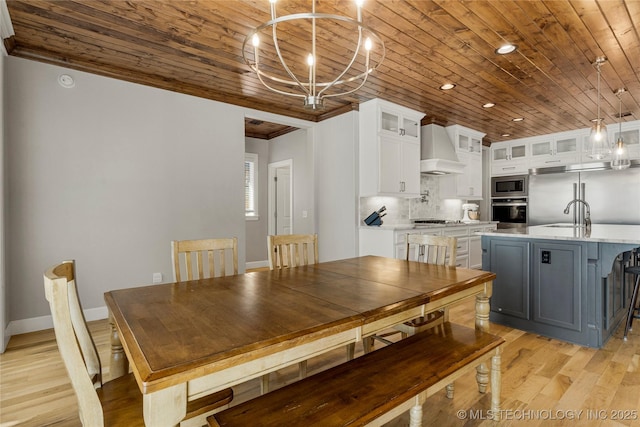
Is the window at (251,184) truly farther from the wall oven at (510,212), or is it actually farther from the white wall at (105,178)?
the wall oven at (510,212)

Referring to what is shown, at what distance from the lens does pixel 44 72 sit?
3.09 m

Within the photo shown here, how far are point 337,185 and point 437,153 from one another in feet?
5.77

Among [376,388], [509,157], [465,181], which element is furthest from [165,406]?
[509,157]

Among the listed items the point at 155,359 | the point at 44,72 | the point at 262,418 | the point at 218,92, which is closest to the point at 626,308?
the point at 262,418

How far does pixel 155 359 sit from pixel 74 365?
0.84 ft

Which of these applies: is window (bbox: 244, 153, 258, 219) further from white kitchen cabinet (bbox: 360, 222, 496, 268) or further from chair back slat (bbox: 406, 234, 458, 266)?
chair back slat (bbox: 406, 234, 458, 266)

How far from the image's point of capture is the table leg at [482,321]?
1.96 meters

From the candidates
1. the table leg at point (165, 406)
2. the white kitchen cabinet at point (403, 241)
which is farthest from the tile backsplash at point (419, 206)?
the table leg at point (165, 406)

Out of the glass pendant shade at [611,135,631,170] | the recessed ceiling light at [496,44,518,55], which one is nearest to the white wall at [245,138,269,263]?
the recessed ceiling light at [496,44,518,55]

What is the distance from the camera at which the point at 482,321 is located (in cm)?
196

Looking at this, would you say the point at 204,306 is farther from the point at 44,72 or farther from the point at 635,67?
the point at 635,67

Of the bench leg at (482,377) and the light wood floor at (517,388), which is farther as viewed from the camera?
the bench leg at (482,377)

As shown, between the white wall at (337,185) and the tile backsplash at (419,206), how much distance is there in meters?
0.24

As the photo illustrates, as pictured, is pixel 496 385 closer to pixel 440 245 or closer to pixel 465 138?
pixel 440 245
